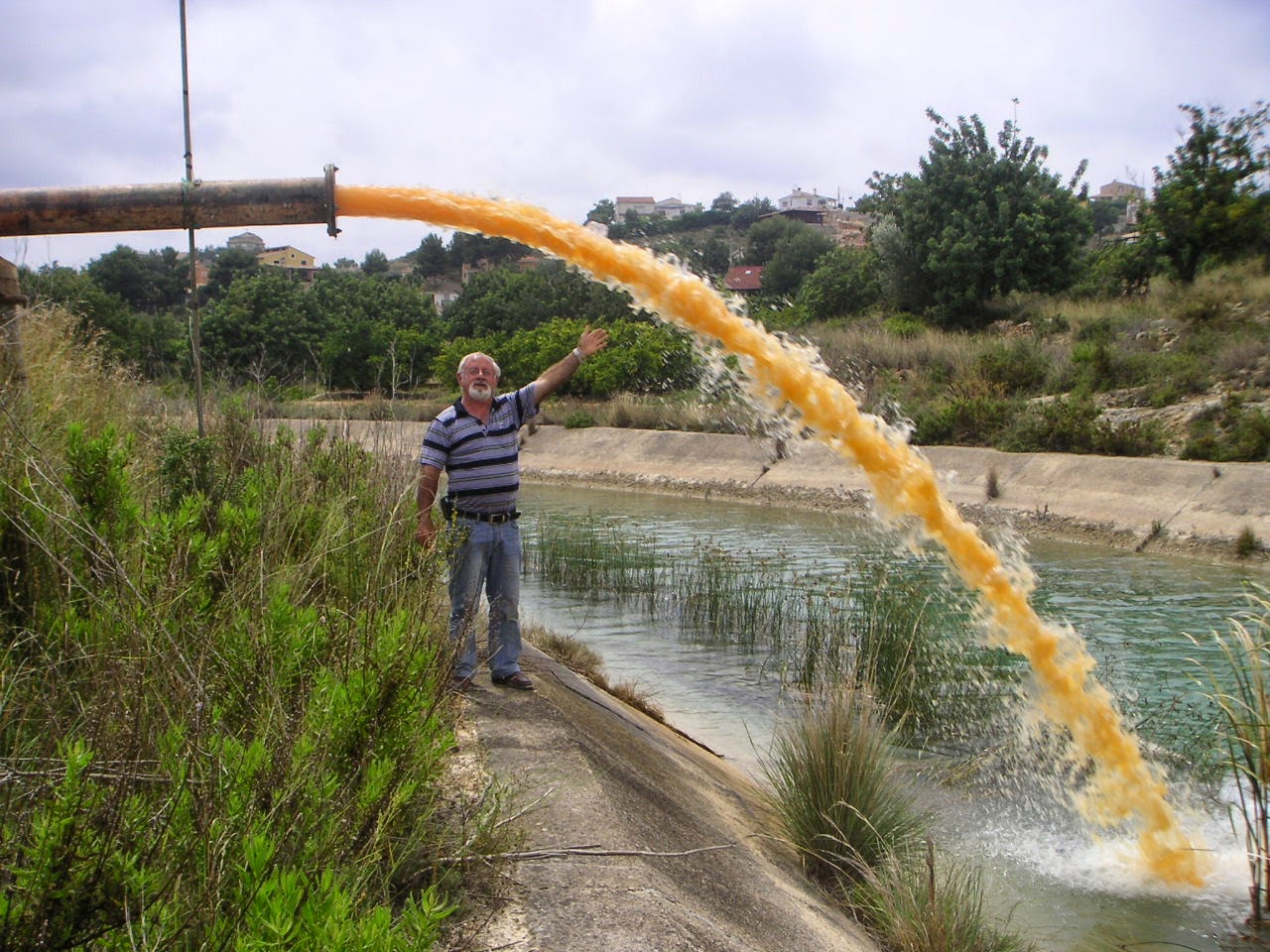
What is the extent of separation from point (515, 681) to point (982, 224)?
31.2 metres

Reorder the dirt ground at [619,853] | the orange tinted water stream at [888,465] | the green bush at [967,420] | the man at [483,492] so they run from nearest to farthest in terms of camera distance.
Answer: the dirt ground at [619,853]
the orange tinted water stream at [888,465]
the man at [483,492]
the green bush at [967,420]

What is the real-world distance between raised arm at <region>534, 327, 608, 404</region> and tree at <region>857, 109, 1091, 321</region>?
2924cm

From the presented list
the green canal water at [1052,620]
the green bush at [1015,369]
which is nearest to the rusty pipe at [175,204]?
the green canal water at [1052,620]

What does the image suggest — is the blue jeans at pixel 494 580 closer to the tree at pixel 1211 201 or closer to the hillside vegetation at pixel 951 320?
the hillside vegetation at pixel 951 320

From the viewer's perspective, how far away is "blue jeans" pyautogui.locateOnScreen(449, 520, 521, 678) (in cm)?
673

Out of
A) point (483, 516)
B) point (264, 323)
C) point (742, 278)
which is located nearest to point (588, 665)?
point (483, 516)

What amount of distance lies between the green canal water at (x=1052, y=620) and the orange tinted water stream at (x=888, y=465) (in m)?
0.25

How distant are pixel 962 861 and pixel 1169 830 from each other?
4.43ft

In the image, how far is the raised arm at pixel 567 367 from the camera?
22.6 ft

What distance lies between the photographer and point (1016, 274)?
1355 inches

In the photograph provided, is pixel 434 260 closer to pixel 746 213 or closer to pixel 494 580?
pixel 746 213

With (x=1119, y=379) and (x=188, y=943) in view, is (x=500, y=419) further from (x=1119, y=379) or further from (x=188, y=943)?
(x=1119, y=379)

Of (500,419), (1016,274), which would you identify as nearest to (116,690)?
(500,419)

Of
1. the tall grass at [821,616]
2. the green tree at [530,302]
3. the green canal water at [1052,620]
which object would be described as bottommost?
the green canal water at [1052,620]
